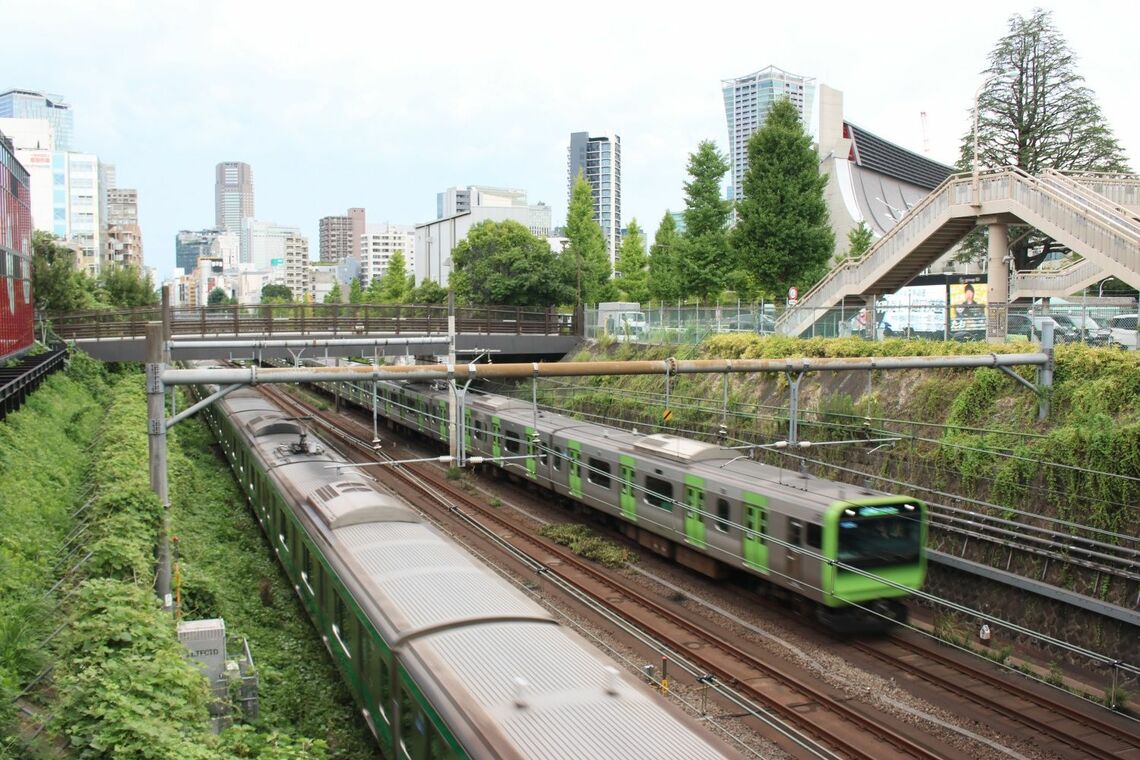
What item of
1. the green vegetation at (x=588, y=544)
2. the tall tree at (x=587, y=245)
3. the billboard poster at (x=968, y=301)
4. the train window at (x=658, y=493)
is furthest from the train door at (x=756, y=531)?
the tall tree at (x=587, y=245)

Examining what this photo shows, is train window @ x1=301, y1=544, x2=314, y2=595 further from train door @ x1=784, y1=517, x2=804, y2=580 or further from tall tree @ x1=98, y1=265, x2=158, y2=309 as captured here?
tall tree @ x1=98, y1=265, x2=158, y2=309

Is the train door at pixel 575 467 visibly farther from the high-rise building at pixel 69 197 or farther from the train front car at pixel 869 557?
the high-rise building at pixel 69 197

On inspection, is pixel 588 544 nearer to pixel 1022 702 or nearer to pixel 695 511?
pixel 695 511

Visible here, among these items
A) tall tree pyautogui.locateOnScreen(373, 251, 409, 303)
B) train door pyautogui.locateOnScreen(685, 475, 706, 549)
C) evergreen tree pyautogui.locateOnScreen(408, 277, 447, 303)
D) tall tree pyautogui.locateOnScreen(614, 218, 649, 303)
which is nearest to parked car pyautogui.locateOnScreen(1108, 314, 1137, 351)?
train door pyautogui.locateOnScreen(685, 475, 706, 549)

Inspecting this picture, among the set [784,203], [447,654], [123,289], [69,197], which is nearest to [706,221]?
[784,203]

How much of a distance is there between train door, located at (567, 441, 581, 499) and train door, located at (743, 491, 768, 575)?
6010 mm

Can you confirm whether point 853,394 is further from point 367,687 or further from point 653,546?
point 367,687

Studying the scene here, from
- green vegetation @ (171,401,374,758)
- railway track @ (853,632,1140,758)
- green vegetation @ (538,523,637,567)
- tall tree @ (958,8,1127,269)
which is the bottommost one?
railway track @ (853,632,1140,758)

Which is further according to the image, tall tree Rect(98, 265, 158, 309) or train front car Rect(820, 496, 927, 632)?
tall tree Rect(98, 265, 158, 309)

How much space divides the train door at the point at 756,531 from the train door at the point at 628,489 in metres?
3.57

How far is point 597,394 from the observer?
1187 inches

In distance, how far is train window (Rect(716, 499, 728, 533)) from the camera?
1513 cm

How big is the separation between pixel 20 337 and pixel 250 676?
697 inches

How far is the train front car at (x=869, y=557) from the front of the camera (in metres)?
13.0
